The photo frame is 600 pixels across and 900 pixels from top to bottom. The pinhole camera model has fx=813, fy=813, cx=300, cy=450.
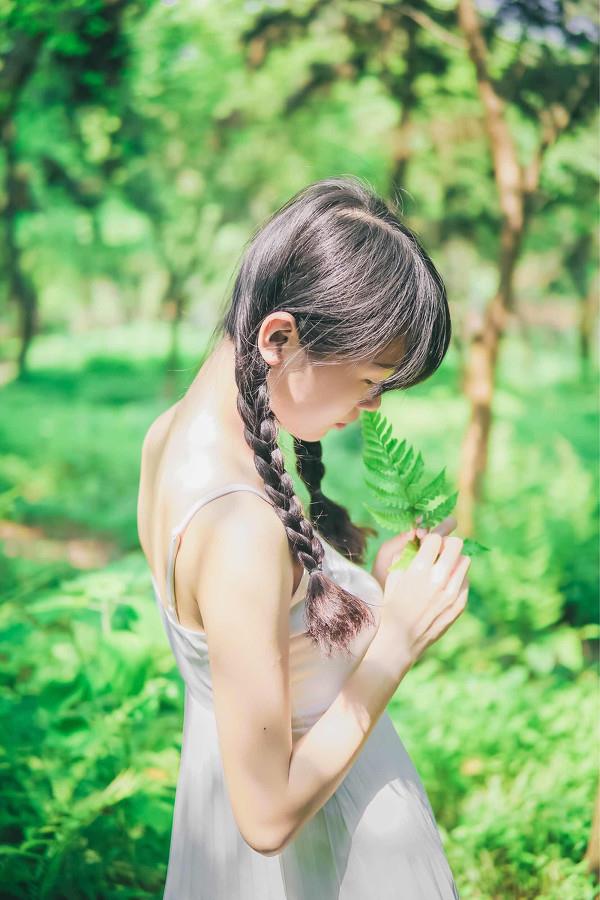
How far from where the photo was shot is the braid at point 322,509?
5.46ft

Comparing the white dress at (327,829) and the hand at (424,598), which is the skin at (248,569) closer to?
the hand at (424,598)

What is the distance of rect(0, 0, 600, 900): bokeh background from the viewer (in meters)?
2.40

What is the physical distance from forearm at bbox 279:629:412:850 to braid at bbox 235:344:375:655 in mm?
63

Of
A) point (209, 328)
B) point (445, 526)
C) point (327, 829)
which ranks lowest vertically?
point (209, 328)

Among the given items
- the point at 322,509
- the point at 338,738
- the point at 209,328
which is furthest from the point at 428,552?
the point at 209,328

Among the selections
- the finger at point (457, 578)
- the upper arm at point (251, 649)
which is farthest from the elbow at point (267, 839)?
the finger at point (457, 578)

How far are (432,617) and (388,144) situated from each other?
4792mm

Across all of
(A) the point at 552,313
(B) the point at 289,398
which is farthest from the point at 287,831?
(A) the point at 552,313

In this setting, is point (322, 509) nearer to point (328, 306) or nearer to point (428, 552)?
point (428, 552)

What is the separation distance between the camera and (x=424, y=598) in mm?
1228

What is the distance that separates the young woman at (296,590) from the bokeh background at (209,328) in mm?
996

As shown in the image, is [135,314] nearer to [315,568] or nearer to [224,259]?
[224,259]

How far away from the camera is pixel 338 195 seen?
1252mm

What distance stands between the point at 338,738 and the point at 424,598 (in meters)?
0.24
